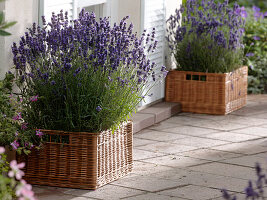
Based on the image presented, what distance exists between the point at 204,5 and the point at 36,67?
3.09m

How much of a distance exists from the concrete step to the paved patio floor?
0.22 ft

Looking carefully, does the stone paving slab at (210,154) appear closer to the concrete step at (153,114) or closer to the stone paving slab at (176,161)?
the stone paving slab at (176,161)

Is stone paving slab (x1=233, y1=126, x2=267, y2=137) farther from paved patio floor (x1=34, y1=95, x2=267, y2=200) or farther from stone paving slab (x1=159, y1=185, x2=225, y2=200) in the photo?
stone paving slab (x1=159, y1=185, x2=225, y2=200)

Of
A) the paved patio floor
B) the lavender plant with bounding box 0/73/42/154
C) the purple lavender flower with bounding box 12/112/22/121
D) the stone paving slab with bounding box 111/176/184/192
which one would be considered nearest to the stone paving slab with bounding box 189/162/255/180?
the paved patio floor

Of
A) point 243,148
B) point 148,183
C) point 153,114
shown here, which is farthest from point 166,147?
point 148,183

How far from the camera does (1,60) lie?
12.4 ft

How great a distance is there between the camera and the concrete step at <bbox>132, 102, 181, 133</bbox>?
5422 millimetres

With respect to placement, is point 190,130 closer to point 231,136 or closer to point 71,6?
point 231,136

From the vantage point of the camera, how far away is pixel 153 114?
18.6 feet

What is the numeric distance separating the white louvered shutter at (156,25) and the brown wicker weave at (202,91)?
144mm

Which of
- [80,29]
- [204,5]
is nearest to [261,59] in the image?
[204,5]

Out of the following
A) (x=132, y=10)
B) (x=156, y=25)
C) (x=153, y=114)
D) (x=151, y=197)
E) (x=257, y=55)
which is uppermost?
(x=132, y=10)

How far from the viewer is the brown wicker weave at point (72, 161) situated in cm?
365

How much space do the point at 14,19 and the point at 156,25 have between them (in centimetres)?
238
